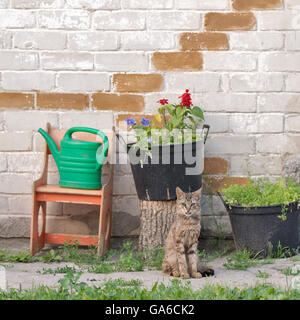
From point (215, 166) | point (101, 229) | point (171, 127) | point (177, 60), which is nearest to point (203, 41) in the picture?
point (177, 60)

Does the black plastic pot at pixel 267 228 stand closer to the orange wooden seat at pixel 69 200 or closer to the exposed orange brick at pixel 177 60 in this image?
the orange wooden seat at pixel 69 200

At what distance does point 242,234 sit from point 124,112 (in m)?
1.33

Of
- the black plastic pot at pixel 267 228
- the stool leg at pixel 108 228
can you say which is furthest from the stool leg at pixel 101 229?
the black plastic pot at pixel 267 228

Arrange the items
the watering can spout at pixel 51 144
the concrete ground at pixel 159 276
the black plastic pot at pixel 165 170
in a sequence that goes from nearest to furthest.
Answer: the concrete ground at pixel 159 276 < the black plastic pot at pixel 165 170 < the watering can spout at pixel 51 144

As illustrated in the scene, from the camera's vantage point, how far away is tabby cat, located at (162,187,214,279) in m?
3.37

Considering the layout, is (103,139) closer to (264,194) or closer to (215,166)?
(215,166)

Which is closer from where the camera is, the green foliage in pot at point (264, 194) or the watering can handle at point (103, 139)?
the green foliage in pot at point (264, 194)

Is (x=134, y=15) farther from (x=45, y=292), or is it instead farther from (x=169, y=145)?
(x=45, y=292)

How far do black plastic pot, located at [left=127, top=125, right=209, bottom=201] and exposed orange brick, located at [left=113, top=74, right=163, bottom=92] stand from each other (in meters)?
0.64

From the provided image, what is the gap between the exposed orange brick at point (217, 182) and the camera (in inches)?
171

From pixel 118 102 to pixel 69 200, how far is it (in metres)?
0.88

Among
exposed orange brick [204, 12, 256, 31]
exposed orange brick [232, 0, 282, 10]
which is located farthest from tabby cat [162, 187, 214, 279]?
exposed orange brick [232, 0, 282, 10]

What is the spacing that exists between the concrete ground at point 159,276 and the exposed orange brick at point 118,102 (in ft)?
4.19

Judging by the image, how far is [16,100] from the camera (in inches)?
171
